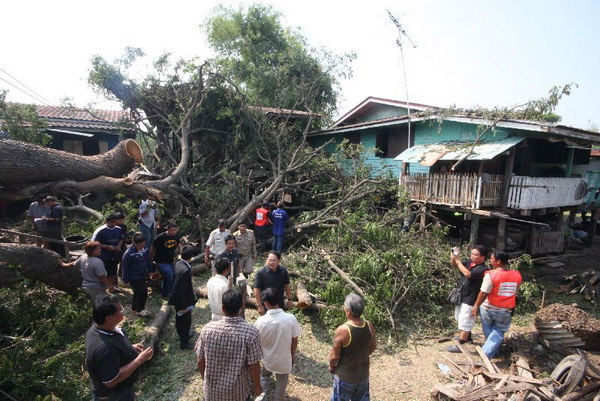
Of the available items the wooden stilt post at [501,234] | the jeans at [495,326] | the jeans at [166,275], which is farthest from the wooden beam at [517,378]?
the wooden stilt post at [501,234]

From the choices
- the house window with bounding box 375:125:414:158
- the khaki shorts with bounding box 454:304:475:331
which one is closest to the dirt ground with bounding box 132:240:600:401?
the khaki shorts with bounding box 454:304:475:331

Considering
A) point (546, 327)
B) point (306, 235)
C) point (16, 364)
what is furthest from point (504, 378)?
point (306, 235)

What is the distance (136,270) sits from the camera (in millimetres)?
5707

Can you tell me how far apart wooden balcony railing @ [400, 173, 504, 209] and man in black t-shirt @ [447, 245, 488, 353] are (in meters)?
4.33

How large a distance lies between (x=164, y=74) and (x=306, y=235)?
8.30m

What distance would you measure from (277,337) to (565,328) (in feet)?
17.1

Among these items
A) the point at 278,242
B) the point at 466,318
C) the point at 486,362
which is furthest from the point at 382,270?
the point at 278,242

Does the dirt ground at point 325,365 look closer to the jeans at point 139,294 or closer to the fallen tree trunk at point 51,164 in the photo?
the jeans at point 139,294

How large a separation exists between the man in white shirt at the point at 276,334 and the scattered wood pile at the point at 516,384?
2.14m

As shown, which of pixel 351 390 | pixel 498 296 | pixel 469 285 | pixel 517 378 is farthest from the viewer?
pixel 469 285

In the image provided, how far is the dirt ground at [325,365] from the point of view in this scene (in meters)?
4.40

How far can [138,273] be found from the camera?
5.74 metres

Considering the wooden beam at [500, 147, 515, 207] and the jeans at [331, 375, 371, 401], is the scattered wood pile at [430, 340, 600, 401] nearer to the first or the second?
the jeans at [331, 375, 371, 401]

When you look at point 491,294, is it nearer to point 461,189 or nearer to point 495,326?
point 495,326
